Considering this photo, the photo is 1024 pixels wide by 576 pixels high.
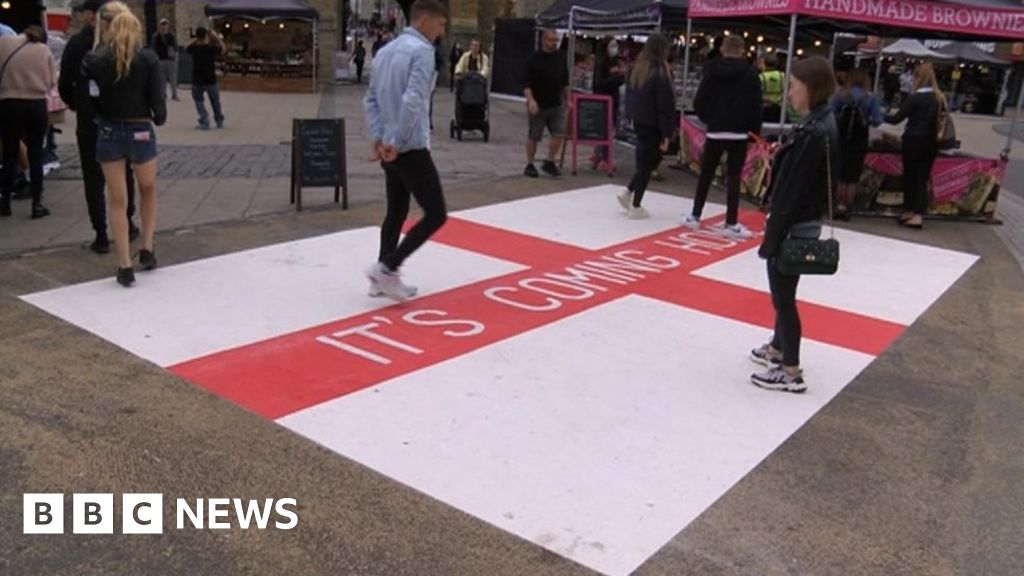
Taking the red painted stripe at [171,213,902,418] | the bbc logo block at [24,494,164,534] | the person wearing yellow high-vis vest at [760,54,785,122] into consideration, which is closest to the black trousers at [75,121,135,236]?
the red painted stripe at [171,213,902,418]

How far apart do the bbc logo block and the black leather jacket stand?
306cm

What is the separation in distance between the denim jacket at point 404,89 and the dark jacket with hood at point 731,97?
3478 mm

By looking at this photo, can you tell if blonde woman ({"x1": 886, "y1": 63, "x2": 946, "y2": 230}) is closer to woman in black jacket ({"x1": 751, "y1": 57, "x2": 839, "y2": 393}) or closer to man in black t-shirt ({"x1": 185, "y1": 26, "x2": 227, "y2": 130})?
woman in black jacket ({"x1": 751, "y1": 57, "x2": 839, "y2": 393})

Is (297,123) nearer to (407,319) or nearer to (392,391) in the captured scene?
(407,319)

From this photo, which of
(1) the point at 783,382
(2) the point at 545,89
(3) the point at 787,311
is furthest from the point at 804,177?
(2) the point at 545,89

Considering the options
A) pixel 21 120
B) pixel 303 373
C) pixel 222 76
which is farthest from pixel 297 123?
pixel 222 76

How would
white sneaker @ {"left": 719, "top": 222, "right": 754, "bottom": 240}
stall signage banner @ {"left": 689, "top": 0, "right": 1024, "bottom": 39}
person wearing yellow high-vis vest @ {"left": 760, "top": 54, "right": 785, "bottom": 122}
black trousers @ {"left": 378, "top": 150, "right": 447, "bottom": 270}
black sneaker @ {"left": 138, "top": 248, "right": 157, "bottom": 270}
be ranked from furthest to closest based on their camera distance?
person wearing yellow high-vis vest @ {"left": 760, "top": 54, "right": 785, "bottom": 122}
stall signage banner @ {"left": 689, "top": 0, "right": 1024, "bottom": 39}
white sneaker @ {"left": 719, "top": 222, "right": 754, "bottom": 240}
black sneaker @ {"left": 138, "top": 248, "right": 157, "bottom": 270}
black trousers @ {"left": 378, "top": 150, "right": 447, "bottom": 270}

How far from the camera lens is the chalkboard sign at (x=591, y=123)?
38.4ft

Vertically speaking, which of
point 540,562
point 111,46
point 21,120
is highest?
point 111,46

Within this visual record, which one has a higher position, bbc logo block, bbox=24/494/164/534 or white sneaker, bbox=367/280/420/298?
white sneaker, bbox=367/280/420/298

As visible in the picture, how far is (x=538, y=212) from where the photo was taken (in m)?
9.01

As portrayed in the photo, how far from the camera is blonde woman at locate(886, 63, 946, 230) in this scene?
9.20 metres

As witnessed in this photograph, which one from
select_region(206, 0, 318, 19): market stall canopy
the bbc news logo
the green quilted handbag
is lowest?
the bbc news logo

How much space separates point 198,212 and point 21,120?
1.60m
